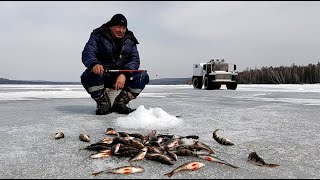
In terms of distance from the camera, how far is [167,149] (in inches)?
101

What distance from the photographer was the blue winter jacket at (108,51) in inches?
187

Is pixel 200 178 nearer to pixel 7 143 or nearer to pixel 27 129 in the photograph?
pixel 7 143

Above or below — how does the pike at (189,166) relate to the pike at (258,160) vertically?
above

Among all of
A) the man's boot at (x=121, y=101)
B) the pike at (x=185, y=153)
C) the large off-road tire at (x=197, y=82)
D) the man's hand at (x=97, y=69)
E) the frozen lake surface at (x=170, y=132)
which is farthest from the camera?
the large off-road tire at (x=197, y=82)

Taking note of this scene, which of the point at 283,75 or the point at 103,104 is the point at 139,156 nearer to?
the point at 103,104

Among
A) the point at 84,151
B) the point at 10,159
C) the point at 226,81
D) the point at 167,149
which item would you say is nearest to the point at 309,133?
the point at 167,149

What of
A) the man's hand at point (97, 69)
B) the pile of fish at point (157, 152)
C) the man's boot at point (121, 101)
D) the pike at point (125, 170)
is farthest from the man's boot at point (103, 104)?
the pike at point (125, 170)

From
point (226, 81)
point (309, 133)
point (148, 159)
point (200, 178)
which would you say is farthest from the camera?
point (226, 81)

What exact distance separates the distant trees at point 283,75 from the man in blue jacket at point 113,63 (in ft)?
65.9

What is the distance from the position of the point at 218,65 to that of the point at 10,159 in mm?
15550

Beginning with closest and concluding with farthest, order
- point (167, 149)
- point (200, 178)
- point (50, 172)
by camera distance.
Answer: point (200, 178) → point (50, 172) → point (167, 149)

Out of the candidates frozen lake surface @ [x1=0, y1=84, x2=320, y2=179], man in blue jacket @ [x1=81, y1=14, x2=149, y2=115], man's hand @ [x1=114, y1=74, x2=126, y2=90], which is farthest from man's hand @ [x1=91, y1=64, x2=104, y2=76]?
frozen lake surface @ [x1=0, y1=84, x2=320, y2=179]

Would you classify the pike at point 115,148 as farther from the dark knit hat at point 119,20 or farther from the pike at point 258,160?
the dark knit hat at point 119,20

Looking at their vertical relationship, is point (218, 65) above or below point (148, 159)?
above
